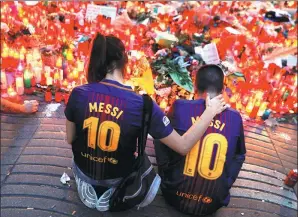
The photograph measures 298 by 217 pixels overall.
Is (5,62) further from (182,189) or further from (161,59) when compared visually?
(182,189)

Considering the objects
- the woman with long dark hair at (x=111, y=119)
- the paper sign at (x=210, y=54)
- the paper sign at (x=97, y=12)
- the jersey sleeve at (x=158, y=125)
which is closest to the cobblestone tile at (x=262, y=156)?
the paper sign at (x=210, y=54)

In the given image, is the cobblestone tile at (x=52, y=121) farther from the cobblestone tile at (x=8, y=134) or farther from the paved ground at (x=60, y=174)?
the cobblestone tile at (x=8, y=134)

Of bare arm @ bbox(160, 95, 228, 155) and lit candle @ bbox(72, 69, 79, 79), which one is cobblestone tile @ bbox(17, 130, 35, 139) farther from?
bare arm @ bbox(160, 95, 228, 155)

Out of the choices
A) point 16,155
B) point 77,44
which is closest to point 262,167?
point 16,155

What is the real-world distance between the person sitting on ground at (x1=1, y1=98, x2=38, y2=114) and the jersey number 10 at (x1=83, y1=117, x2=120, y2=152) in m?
1.98

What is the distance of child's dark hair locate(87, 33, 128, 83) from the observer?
225cm

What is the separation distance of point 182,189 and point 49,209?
1.24m

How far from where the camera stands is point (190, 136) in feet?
8.00

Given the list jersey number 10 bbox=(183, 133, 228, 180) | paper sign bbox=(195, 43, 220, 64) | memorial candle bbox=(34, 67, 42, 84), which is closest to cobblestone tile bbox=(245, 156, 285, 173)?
jersey number 10 bbox=(183, 133, 228, 180)

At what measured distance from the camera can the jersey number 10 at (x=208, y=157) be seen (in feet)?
8.33

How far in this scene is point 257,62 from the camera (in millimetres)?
5633

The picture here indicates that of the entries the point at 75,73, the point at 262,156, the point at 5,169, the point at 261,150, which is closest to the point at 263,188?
the point at 262,156

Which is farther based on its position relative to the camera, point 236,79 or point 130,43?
point 130,43

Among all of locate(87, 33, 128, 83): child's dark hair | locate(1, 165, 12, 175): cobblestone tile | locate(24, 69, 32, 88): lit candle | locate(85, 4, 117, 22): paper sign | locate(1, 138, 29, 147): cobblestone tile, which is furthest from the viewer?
locate(85, 4, 117, 22): paper sign
